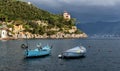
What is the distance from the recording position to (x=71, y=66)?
271 feet

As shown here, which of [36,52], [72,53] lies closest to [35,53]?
[36,52]

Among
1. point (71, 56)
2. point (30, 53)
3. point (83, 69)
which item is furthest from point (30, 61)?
point (83, 69)

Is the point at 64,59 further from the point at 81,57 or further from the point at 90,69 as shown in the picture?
the point at 90,69

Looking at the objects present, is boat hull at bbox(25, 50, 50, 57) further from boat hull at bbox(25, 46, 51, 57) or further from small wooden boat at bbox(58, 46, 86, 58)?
small wooden boat at bbox(58, 46, 86, 58)

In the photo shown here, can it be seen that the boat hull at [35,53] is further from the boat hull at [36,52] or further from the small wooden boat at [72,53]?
the small wooden boat at [72,53]

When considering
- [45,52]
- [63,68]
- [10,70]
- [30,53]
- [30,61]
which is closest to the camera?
[10,70]

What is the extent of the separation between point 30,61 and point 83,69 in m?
20.7

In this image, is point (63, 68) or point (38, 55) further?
point (38, 55)

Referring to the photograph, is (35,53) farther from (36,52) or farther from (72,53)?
(72,53)

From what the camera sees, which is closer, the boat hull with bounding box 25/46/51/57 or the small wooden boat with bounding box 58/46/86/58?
the boat hull with bounding box 25/46/51/57

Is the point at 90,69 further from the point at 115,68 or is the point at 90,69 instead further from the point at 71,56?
the point at 71,56

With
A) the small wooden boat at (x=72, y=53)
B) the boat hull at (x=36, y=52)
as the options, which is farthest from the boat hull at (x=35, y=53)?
the small wooden boat at (x=72, y=53)

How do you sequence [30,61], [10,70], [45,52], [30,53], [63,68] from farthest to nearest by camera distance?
[45,52] < [30,53] < [30,61] < [63,68] < [10,70]

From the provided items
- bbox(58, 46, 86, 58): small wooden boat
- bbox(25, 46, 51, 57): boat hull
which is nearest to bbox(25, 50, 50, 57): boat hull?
bbox(25, 46, 51, 57): boat hull
